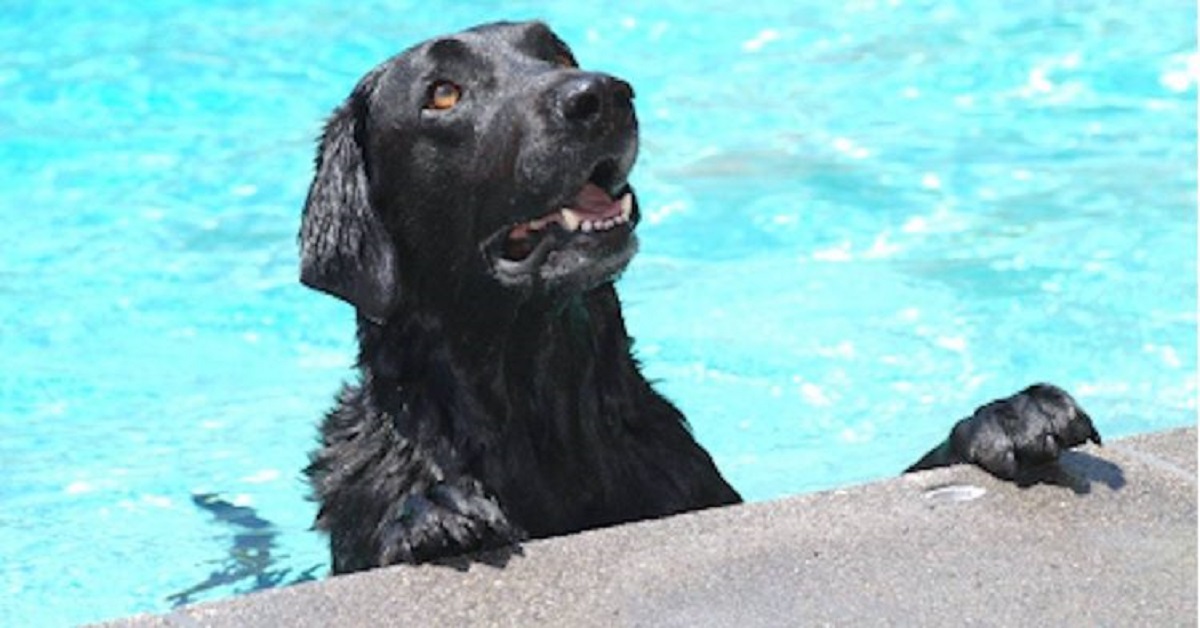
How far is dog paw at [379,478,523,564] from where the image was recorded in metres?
4.11

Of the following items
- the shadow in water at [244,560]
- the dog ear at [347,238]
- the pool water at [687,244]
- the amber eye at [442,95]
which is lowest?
the shadow in water at [244,560]

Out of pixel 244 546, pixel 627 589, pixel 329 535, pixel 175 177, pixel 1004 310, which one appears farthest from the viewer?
pixel 175 177

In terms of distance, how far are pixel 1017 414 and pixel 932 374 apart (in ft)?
12.6

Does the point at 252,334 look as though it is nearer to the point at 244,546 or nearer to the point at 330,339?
the point at 330,339

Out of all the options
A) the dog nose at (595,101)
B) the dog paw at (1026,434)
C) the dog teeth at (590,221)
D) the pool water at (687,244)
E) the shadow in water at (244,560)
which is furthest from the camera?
the pool water at (687,244)

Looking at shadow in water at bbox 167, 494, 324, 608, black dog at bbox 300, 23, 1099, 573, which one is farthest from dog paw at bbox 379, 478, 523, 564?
shadow in water at bbox 167, 494, 324, 608

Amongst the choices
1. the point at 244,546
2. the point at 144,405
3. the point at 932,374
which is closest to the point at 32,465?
the point at 144,405

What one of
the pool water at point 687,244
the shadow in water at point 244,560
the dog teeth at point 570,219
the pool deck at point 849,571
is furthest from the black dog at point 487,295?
the shadow in water at point 244,560

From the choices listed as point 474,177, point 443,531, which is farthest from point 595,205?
point 443,531

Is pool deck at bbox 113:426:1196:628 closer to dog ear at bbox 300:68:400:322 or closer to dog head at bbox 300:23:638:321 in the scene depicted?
dog head at bbox 300:23:638:321

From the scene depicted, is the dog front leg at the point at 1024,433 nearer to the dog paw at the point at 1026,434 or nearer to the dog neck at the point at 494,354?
the dog paw at the point at 1026,434

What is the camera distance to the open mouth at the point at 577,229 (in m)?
4.58

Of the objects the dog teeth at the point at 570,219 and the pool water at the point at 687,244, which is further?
the pool water at the point at 687,244

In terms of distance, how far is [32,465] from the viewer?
7.80m
